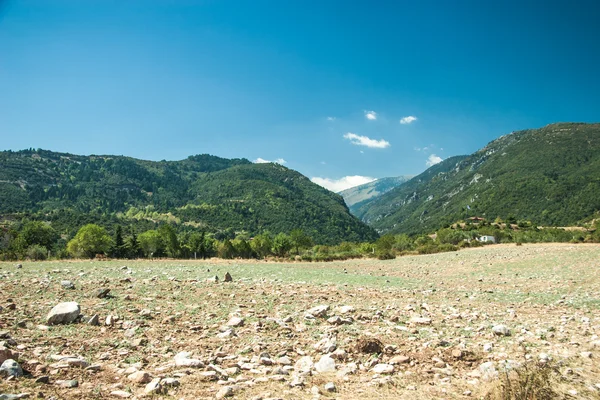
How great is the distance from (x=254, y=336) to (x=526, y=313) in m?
9.38

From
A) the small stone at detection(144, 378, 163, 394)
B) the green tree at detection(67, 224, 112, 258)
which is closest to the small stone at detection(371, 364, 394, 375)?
the small stone at detection(144, 378, 163, 394)

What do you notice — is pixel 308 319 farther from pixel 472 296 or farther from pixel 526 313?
pixel 472 296

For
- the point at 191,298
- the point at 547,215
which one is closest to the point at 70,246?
the point at 191,298

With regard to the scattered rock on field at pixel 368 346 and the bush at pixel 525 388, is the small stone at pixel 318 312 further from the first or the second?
the bush at pixel 525 388

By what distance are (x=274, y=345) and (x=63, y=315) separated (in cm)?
517

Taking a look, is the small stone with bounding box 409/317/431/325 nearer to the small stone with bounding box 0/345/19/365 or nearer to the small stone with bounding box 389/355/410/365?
the small stone with bounding box 389/355/410/365

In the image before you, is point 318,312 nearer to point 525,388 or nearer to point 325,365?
point 325,365

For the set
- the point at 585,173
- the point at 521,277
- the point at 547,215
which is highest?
the point at 585,173

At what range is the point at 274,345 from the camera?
6.94 metres

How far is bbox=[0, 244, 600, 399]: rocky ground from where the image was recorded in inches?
199

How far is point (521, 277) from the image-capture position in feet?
70.9

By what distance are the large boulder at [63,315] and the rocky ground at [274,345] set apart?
0.07 feet

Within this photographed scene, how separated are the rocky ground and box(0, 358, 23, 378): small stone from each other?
0.01 m

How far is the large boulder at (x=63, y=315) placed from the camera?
765cm
